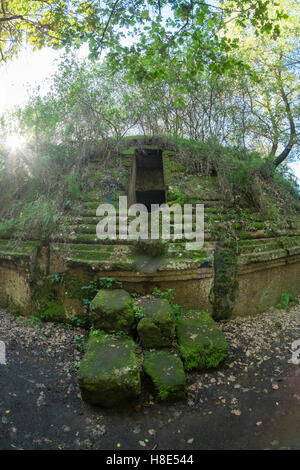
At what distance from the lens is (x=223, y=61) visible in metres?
4.93

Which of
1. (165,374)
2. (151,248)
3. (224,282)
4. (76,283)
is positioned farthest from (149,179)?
(165,374)

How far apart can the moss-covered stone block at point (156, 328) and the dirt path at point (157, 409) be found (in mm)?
556

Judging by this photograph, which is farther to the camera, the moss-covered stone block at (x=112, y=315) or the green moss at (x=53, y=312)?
the green moss at (x=53, y=312)

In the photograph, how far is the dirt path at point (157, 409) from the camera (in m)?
2.49

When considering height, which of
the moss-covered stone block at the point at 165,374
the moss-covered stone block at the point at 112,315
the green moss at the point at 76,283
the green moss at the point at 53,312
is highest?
the green moss at the point at 76,283

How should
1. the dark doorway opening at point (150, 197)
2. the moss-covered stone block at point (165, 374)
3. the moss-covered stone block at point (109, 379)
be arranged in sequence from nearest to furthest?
the moss-covered stone block at point (109, 379), the moss-covered stone block at point (165, 374), the dark doorway opening at point (150, 197)

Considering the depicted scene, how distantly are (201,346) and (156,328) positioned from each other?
616 mm

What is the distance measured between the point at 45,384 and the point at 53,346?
0.77 m

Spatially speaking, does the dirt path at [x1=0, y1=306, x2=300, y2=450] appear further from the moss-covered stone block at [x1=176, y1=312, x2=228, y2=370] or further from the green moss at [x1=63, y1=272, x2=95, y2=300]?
the green moss at [x1=63, y1=272, x2=95, y2=300]

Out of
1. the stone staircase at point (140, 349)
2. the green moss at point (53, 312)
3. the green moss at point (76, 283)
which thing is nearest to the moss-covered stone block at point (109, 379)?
the stone staircase at point (140, 349)

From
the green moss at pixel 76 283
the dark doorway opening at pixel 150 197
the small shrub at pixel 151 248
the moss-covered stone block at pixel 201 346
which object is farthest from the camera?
the dark doorway opening at pixel 150 197

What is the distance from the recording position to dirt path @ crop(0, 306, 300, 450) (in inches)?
98.1

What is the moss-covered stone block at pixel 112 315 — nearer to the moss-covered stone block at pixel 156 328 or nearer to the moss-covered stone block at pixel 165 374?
the moss-covered stone block at pixel 156 328

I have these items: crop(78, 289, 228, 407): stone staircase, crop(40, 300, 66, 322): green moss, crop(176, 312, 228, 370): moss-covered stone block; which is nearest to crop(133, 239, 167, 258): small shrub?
crop(78, 289, 228, 407): stone staircase
